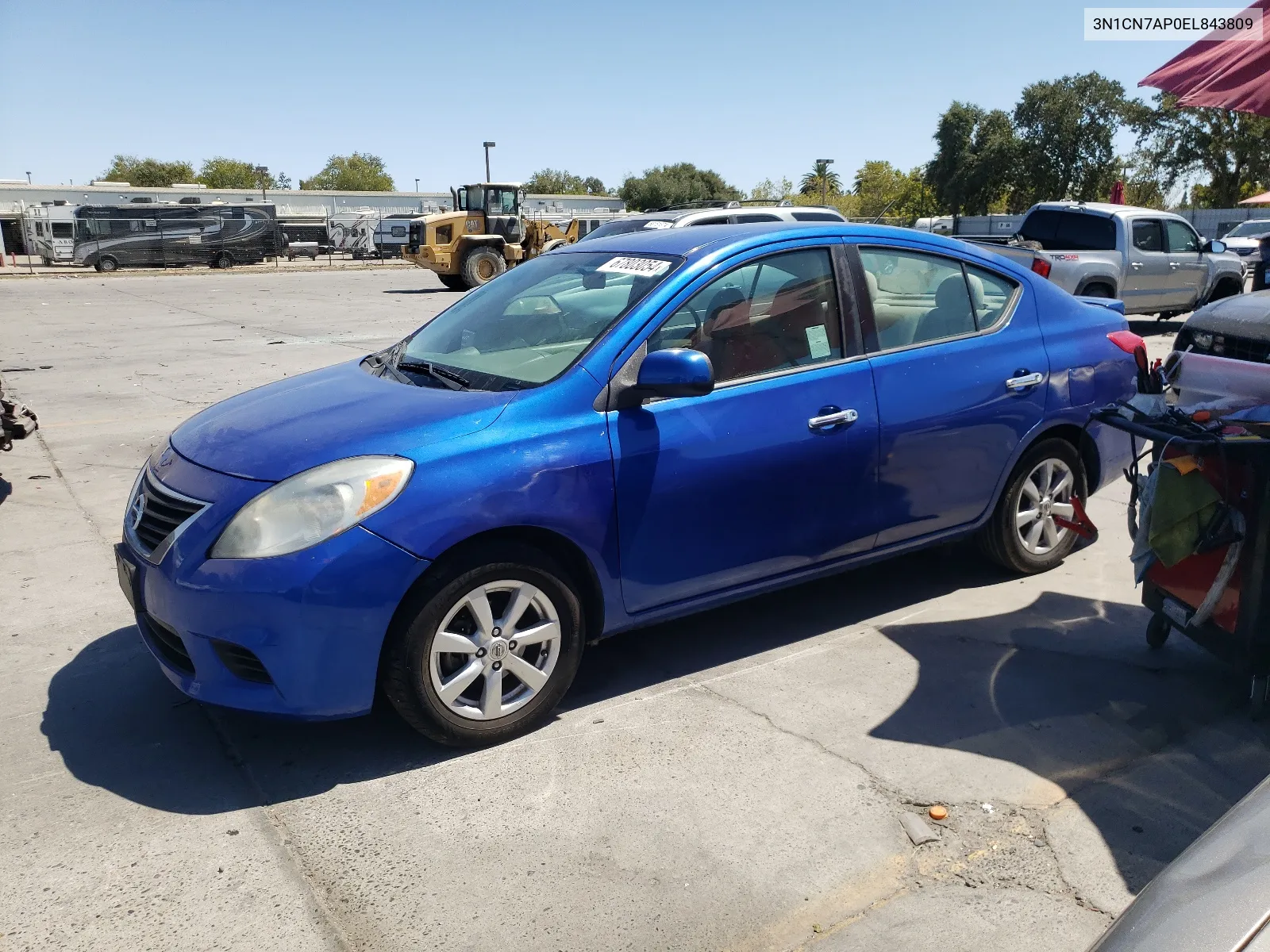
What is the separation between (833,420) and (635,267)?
3.27 feet

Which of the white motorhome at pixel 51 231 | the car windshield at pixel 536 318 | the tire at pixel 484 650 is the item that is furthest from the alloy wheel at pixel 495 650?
the white motorhome at pixel 51 231

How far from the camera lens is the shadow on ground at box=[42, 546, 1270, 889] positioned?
10.6ft

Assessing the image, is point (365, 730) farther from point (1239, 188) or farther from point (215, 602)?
point (1239, 188)

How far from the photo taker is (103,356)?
13.3 meters

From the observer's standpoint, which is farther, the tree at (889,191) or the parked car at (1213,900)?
the tree at (889,191)

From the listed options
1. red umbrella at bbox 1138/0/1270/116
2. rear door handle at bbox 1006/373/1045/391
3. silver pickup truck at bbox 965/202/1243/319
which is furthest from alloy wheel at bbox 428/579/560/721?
silver pickup truck at bbox 965/202/1243/319

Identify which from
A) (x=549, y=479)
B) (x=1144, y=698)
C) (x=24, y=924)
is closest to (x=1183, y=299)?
(x=1144, y=698)

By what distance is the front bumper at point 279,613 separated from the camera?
3082mm

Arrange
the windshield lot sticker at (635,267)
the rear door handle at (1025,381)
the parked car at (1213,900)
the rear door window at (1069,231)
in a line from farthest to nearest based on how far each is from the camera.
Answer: the rear door window at (1069,231)
the rear door handle at (1025,381)
the windshield lot sticker at (635,267)
the parked car at (1213,900)

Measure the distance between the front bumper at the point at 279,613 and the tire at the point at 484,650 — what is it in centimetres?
10

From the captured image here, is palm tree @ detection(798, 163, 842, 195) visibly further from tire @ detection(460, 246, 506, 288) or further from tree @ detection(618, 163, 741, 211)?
tire @ detection(460, 246, 506, 288)

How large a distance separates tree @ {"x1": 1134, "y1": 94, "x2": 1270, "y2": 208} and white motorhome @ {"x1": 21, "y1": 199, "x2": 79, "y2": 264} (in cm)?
4570

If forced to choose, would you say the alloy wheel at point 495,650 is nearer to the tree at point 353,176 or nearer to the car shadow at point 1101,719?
the car shadow at point 1101,719

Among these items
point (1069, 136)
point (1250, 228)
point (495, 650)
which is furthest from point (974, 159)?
point (495, 650)
